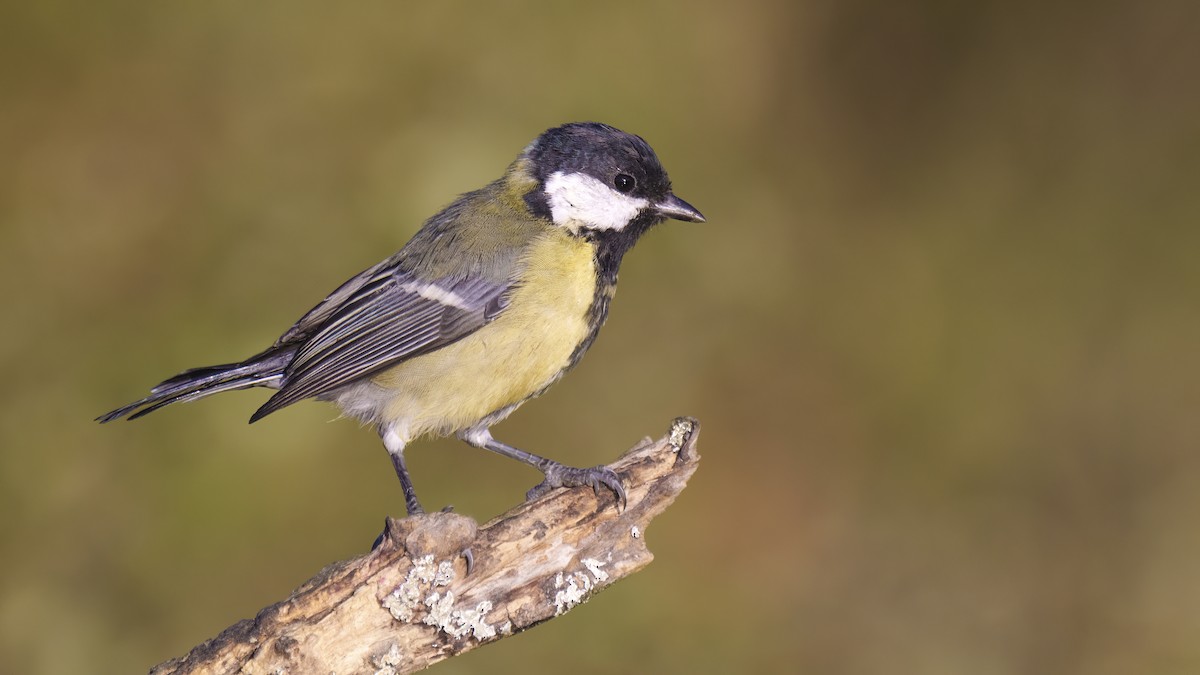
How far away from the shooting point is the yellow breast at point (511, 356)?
3166mm

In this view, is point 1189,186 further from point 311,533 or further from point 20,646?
point 20,646

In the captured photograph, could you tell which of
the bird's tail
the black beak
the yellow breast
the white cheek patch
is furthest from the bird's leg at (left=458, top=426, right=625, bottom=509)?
the black beak

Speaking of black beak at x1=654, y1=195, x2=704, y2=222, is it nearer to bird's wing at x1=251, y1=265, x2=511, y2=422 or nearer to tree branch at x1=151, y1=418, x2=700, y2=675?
bird's wing at x1=251, y1=265, x2=511, y2=422

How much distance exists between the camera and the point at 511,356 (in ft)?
10.4

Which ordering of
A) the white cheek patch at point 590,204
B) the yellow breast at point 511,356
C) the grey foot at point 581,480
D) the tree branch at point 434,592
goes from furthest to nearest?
the white cheek patch at point 590,204 < the yellow breast at point 511,356 < the grey foot at point 581,480 < the tree branch at point 434,592

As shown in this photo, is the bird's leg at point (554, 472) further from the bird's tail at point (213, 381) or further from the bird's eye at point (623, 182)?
the bird's eye at point (623, 182)

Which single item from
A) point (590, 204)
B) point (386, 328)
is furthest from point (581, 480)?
point (590, 204)

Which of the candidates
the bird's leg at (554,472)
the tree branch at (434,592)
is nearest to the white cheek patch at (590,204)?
the bird's leg at (554,472)

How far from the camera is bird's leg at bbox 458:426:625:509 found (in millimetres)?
2846

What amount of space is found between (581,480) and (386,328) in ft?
2.79

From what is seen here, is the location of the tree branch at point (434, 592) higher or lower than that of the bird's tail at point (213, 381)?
lower

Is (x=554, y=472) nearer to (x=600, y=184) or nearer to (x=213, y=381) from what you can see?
(x=600, y=184)

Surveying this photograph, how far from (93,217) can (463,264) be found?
1984mm

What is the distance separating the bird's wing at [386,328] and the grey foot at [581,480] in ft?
1.69
